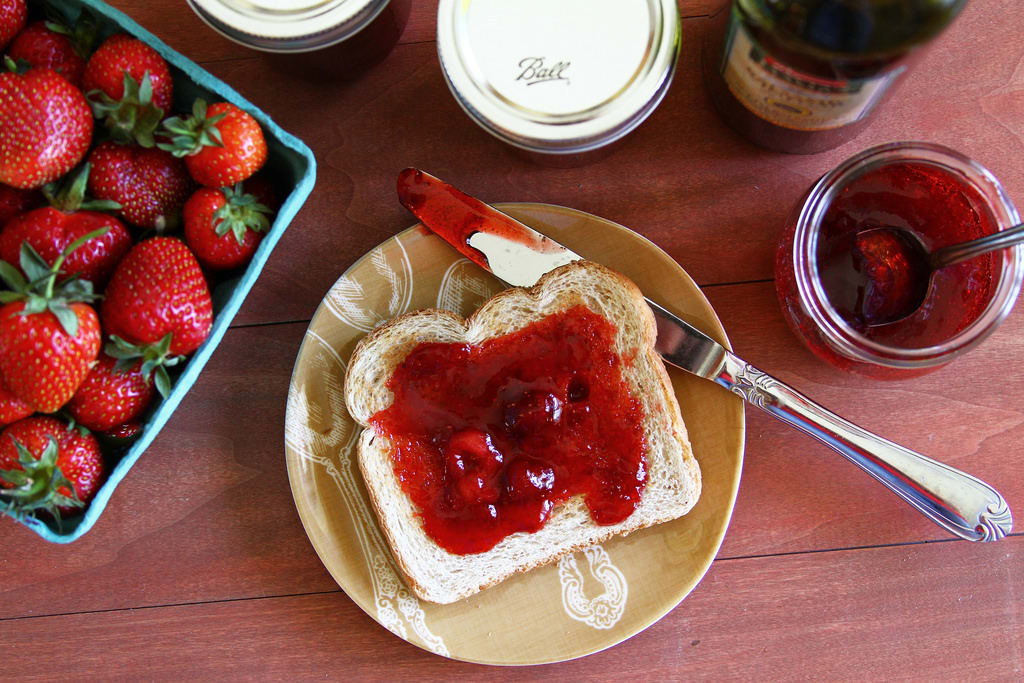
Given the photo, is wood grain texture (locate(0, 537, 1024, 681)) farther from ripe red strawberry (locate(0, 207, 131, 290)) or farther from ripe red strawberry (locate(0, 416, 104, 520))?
ripe red strawberry (locate(0, 207, 131, 290))

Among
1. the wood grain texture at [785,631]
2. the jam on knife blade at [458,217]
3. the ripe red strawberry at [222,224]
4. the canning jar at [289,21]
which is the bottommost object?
the wood grain texture at [785,631]

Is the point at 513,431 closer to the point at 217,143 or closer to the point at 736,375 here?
the point at 736,375

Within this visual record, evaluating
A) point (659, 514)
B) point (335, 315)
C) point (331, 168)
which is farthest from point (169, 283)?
point (659, 514)

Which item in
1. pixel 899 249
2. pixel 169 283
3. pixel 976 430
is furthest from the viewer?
pixel 976 430

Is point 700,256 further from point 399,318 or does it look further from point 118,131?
point 118,131

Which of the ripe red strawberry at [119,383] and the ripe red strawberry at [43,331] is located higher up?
the ripe red strawberry at [43,331]

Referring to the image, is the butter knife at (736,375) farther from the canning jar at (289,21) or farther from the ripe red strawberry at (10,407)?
the ripe red strawberry at (10,407)

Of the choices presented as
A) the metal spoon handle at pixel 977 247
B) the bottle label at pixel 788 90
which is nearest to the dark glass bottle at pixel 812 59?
the bottle label at pixel 788 90
